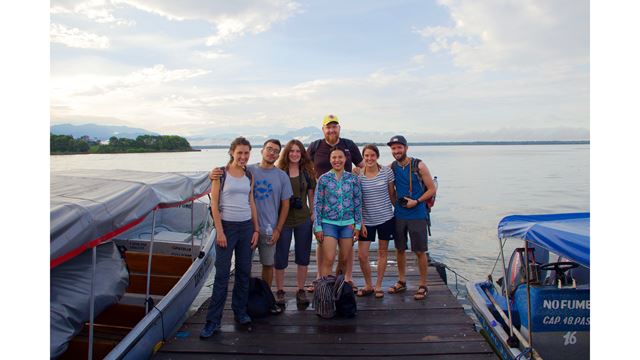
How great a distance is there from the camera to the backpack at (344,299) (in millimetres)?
5082

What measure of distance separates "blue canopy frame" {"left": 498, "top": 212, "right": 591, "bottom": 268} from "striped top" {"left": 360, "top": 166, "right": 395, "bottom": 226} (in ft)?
4.46

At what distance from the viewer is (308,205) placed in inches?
207

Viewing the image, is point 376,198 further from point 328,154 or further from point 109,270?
point 109,270

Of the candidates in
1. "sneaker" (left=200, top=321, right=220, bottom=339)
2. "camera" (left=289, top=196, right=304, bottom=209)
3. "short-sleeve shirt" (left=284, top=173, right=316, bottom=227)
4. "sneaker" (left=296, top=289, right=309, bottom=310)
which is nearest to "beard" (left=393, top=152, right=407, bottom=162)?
"short-sleeve shirt" (left=284, top=173, right=316, bottom=227)

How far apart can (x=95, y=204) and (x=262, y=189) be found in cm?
178

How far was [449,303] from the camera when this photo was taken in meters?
5.62

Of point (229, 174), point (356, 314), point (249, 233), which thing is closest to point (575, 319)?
point (356, 314)

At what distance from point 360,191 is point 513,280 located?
89.1 inches

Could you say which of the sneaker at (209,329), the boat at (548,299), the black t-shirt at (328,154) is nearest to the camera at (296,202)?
the black t-shirt at (328,154)

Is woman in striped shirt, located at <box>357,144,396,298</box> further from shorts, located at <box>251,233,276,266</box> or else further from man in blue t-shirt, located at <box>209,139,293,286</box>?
shorts, located at <box>251,233,276,266</box>

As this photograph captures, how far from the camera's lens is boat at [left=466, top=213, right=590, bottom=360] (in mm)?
3584

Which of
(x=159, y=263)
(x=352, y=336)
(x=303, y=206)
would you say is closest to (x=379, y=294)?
(x=352, y=336)

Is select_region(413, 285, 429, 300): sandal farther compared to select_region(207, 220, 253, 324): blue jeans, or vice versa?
select_region(413, 285, 429, 300): sandal

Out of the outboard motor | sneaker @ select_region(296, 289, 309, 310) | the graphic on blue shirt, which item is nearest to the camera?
the outboard motor
